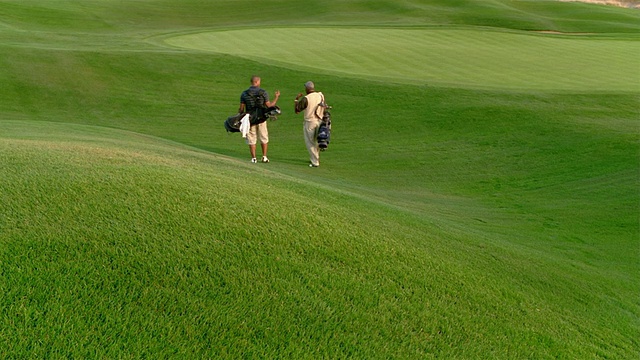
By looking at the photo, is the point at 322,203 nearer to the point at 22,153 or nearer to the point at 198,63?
the point at 22,153

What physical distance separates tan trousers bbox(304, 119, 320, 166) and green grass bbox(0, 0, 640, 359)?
452mm

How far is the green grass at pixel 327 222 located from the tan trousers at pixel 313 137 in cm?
45

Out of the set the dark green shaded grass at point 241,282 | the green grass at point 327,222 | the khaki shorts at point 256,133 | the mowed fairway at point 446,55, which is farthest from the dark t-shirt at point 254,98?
the mowed fairway at point 446,55

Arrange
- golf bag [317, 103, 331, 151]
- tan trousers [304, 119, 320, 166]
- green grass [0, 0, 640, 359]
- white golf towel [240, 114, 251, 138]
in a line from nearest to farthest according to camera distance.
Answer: green grass [0, 0, 640, 359] → white golf towel [240, 114, 251, 138] → golf bag [317, 103, 331, 151] → tan trousers [304, 119, 320, 166]

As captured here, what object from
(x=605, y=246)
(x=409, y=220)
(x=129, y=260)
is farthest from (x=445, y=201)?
(x=129, y=260)

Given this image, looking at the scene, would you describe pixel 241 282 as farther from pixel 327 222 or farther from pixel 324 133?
pixel 324 133

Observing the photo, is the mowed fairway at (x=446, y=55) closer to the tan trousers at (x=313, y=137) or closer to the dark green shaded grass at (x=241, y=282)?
the tan trousers at (x=313, y=137)

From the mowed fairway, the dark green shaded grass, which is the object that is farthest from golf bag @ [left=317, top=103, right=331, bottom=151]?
the mowed fairway

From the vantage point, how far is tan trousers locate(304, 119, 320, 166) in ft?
46.2

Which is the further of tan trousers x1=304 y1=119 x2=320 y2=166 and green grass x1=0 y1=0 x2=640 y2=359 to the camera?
tan trousers x1=304 y1=119 x2=320 y2=166

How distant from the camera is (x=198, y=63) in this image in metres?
23.1

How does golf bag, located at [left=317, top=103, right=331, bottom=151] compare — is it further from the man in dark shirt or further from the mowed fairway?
the mowed fairway

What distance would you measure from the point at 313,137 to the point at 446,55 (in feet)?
49.9

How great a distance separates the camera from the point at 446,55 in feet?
90.4
